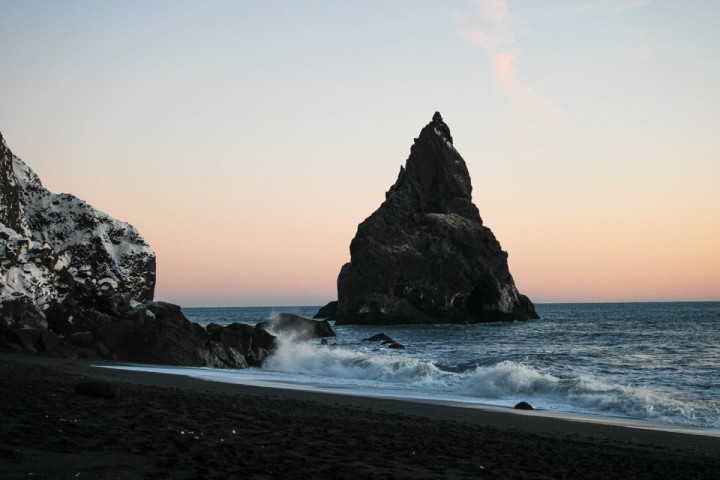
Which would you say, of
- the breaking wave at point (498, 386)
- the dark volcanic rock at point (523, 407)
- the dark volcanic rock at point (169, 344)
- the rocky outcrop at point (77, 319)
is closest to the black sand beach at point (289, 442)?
the dark volcanic rock at point (523, 407)

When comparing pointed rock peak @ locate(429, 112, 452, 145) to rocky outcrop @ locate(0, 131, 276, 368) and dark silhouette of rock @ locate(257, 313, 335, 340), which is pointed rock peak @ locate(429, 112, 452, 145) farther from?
rocky outcrop @ locate(0, 131, 276, 368)

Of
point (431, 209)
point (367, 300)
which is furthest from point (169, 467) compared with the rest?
point (431, 209)

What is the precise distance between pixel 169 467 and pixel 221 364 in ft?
84.6

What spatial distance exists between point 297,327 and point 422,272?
57.0 meters

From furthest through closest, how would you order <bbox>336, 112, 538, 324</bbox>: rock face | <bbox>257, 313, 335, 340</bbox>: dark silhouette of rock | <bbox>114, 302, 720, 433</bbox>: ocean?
<bbox>336, 112, 538, 324</bbox>: rock face, <bbox>257, 313, 335, 340</bbox>: dark silhouette of rock, <bbox>114, 302, 720, 433</bbox>: ocean

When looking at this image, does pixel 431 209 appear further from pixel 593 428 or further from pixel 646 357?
pixel 593 428

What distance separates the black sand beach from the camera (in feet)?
26.7

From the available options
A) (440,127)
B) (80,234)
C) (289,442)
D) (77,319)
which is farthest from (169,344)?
(440,127)

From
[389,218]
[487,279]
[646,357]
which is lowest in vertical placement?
[646,357]

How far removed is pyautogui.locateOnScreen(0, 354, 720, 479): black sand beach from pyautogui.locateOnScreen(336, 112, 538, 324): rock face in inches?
3537

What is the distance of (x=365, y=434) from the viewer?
1227 centimetres

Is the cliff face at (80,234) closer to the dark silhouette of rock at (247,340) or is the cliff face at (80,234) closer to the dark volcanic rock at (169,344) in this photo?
the dark volcanic rock at (169,344)

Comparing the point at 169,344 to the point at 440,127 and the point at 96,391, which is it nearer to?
the point at 96,391

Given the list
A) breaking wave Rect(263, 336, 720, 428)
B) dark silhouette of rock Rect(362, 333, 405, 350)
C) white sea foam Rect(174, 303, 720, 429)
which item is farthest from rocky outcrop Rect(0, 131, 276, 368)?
dark silhouette of rock Rect(362, 333, 405, 350)
